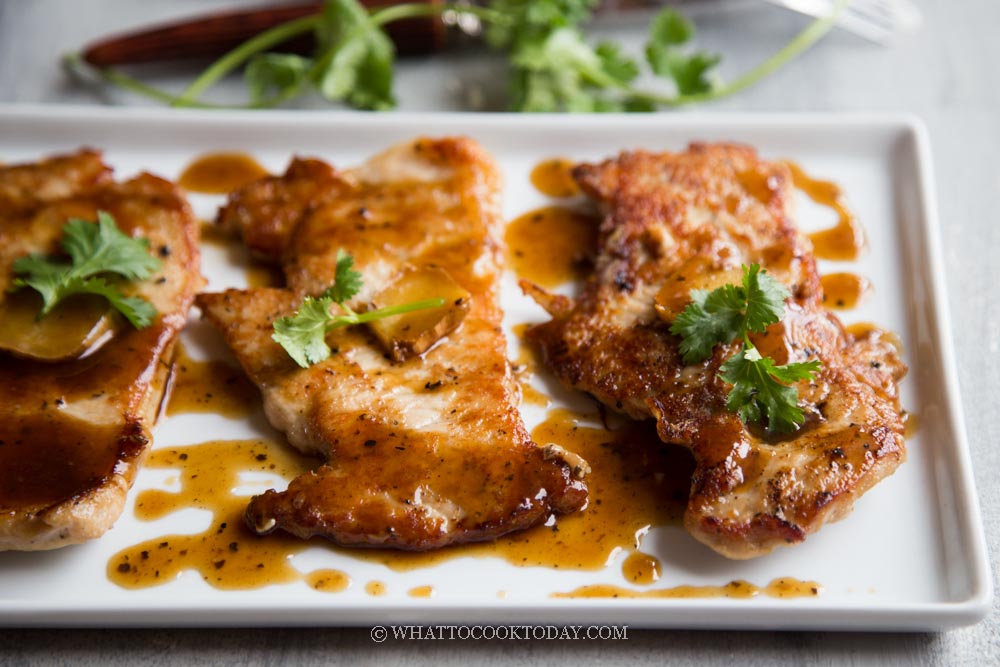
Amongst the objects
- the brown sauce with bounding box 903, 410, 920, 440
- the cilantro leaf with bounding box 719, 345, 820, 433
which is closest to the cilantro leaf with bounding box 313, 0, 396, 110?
the cilantro leaf with bounding box 719, 345, 820, 433

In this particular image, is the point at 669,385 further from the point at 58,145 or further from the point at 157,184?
the point at 58,145

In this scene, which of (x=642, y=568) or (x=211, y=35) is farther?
(x=211, y=35)

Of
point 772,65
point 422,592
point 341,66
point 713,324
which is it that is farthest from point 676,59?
point 422,592

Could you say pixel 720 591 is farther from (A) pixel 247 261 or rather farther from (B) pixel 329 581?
(A) pixel 247 261

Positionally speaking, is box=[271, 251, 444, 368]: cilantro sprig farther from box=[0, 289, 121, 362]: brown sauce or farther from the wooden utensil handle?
the wooden utensil handle

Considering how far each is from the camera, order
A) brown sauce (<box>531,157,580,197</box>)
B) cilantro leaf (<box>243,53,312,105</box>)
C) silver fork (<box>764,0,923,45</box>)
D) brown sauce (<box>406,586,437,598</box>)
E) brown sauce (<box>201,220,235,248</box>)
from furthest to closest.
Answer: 1. silver fork (<box>764,0,923,45</box>)
2. cilantro leaf (<box>243,53,312,105</box>)
3. brown sauce (<box>531,157,580,197</box>)
4. brown sauce (<box>201,220,235,248</box>)
5. brown sauce (<box>406,586,437,598</box>)

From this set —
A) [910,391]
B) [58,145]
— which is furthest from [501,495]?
[58,145]
